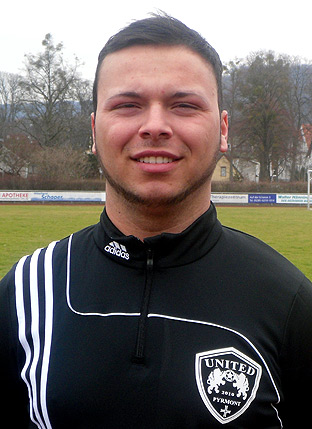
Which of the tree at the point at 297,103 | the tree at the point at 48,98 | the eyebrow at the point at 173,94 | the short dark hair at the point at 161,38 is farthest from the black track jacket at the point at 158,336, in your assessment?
the tree at the point at 297,103

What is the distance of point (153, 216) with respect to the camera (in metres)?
1.71

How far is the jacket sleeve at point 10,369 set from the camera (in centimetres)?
177

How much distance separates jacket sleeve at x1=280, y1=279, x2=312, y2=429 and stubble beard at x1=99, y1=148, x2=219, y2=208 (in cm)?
49

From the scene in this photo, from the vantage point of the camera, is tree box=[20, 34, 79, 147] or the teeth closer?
the teeth

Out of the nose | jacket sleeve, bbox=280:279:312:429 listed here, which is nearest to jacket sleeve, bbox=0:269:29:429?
the nose

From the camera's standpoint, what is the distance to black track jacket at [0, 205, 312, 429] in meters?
1.54

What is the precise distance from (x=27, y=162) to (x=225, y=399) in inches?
1960

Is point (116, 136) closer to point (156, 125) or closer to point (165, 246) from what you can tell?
point (156, 125)

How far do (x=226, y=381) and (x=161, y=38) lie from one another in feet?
3.59

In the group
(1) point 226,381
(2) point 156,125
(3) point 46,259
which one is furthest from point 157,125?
(1) point 226,381

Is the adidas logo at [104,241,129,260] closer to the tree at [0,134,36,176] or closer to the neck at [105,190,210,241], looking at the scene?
the neck at [105,190,210,241]

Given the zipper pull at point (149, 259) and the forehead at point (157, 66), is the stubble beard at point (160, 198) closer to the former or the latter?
the zipper pull at point (149, 259)

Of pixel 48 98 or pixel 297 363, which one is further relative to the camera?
pixel 48 98

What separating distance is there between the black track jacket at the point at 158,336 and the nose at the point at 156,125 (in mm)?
322
